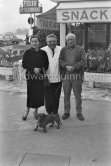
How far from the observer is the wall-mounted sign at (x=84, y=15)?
34.3ft

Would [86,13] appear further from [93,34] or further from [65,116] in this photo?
[65,116]

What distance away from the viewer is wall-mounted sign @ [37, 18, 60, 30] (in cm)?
1770

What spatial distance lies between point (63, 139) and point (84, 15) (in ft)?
21.5

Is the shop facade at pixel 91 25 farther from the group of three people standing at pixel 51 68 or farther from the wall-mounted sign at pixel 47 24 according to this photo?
the wall-mounted sign at pixel 47 24

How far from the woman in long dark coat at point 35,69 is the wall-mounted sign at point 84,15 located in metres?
5.33

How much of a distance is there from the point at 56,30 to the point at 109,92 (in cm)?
982

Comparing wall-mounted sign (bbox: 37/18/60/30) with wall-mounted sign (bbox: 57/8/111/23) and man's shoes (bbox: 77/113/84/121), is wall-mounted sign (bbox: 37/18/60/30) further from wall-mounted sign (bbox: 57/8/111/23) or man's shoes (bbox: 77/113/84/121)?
man's shoes (bbox: 77/113/84/121)

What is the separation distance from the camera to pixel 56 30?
17328 mm

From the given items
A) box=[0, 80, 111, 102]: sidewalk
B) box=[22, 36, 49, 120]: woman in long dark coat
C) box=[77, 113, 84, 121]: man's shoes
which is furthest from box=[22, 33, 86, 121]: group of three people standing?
box=[0, 80, 111, 102]: sidewalk

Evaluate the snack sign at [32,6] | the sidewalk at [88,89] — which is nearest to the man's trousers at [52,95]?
the sidewalk at [88,89]

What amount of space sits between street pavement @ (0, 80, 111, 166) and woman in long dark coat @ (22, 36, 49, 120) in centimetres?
46

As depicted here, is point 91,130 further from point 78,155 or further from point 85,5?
point 85,5

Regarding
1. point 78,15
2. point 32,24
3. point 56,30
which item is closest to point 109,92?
point 78,15

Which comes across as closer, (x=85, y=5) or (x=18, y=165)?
(x=18, y=165)
